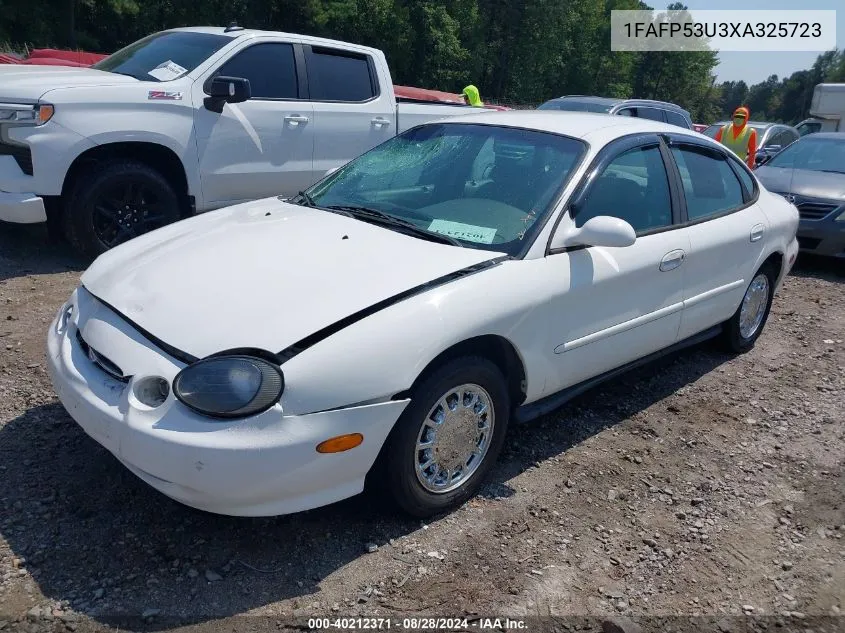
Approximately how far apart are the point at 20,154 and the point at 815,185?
8235 millimetres

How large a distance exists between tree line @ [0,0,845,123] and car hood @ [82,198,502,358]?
2307 centimetres

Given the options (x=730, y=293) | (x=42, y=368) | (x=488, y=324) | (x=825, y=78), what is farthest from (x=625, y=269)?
(x=825, y=78)

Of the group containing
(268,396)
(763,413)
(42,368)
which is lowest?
(763,413)

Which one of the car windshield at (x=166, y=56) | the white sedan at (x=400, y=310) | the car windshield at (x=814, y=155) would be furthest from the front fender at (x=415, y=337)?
the car windshield at (x=814, y=155)

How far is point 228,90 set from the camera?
580 cm

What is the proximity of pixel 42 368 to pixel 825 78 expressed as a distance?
319 feet

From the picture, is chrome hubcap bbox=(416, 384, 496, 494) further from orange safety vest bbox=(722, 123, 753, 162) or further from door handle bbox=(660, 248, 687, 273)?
orange safety vest bbox=(722, 123, 753, 162)

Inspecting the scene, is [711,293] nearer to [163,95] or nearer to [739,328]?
[739,328]

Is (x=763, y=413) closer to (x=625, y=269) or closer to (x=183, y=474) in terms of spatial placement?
(x=625, y=269)

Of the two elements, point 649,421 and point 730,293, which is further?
point 730,293

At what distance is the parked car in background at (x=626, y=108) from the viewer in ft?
38.4

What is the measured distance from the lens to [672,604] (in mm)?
2814

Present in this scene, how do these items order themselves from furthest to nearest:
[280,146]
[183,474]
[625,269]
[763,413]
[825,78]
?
1. [825,78]
2. [280,146]
3. [763,413]
4. [625,269]
5. [183,474]

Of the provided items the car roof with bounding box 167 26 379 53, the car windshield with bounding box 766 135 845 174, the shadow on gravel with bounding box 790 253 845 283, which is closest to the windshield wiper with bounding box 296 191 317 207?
the car roof with bounding box 167 26 379 53
